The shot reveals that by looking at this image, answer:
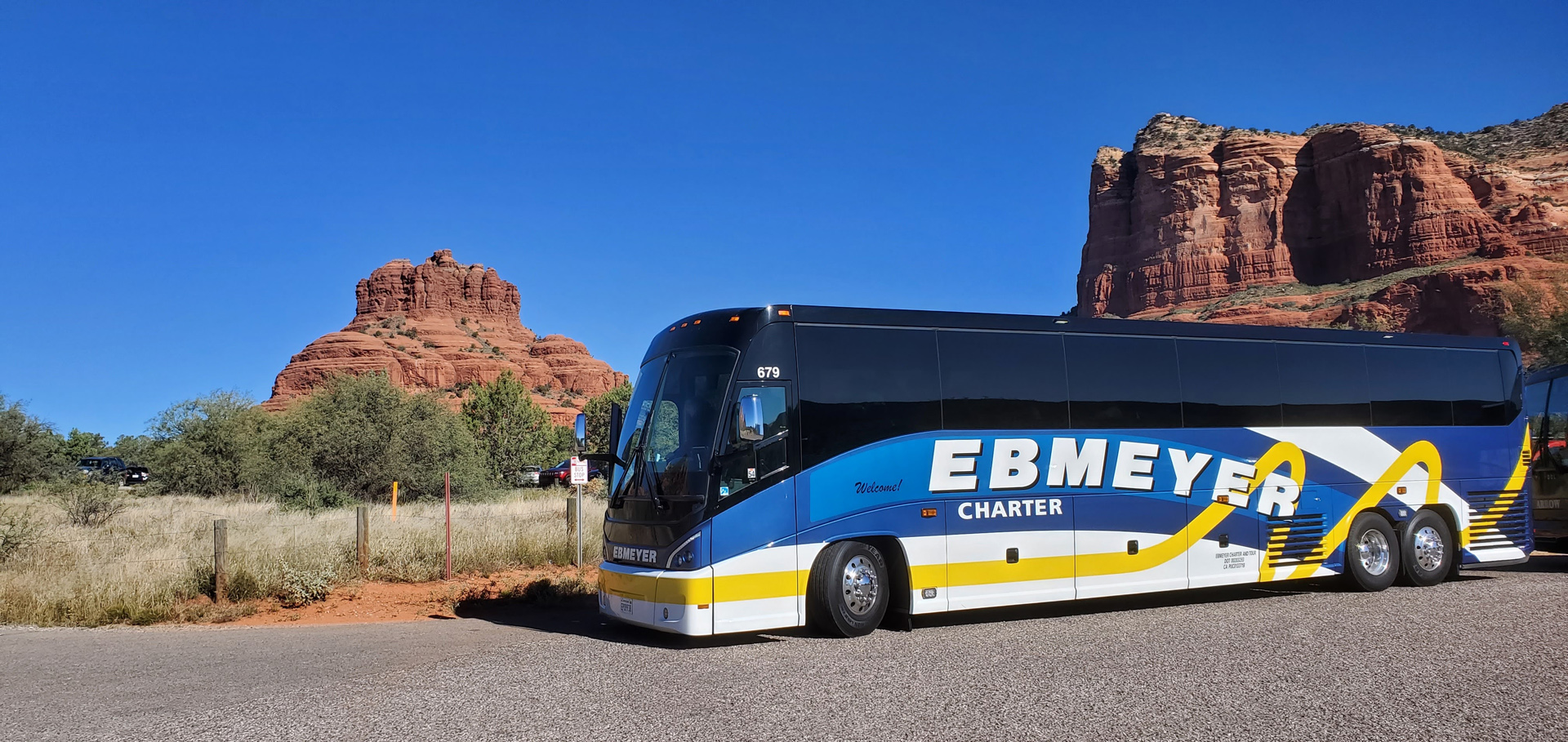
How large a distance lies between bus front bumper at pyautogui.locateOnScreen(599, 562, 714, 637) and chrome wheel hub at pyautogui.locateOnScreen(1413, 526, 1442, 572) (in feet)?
33.3

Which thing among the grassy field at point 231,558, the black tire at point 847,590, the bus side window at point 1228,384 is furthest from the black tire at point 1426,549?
the grassy field at point 231,558

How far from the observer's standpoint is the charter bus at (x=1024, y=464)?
9562mm

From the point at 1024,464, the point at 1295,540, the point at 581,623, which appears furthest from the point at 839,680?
the point at 1295,540

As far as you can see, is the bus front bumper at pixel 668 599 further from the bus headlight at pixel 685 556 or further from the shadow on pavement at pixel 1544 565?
the shadow on pavement at pixel 1544 565

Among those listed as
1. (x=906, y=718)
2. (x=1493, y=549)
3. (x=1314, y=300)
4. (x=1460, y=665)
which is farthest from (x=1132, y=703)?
(x=1314, y=300)

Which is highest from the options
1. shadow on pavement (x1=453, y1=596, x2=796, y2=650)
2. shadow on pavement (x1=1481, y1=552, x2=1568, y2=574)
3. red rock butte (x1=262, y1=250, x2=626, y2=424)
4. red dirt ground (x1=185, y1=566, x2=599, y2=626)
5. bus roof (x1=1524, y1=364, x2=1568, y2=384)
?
red rock butte (x1=262, y1=250, x2=626, y2=424)

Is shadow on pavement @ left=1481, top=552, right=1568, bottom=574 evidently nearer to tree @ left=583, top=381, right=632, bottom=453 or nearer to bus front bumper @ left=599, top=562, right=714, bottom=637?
bus front bumper @ left=599, top=562, right=714, bottom=637

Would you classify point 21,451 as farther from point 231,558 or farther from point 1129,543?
point 1129,543

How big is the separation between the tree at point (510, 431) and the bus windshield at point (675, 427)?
38.4m

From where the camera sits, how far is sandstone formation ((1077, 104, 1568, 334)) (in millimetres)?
76812

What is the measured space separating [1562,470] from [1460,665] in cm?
1012

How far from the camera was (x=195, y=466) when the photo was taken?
105 ft

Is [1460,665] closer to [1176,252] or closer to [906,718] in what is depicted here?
[906,718]

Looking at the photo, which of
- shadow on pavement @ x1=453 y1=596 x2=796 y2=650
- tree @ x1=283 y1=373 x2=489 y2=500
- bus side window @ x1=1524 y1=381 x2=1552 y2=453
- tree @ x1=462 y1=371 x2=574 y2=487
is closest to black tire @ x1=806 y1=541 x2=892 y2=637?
shadow on pavement @ x1=453 y1=596 x2=796 y2=650
